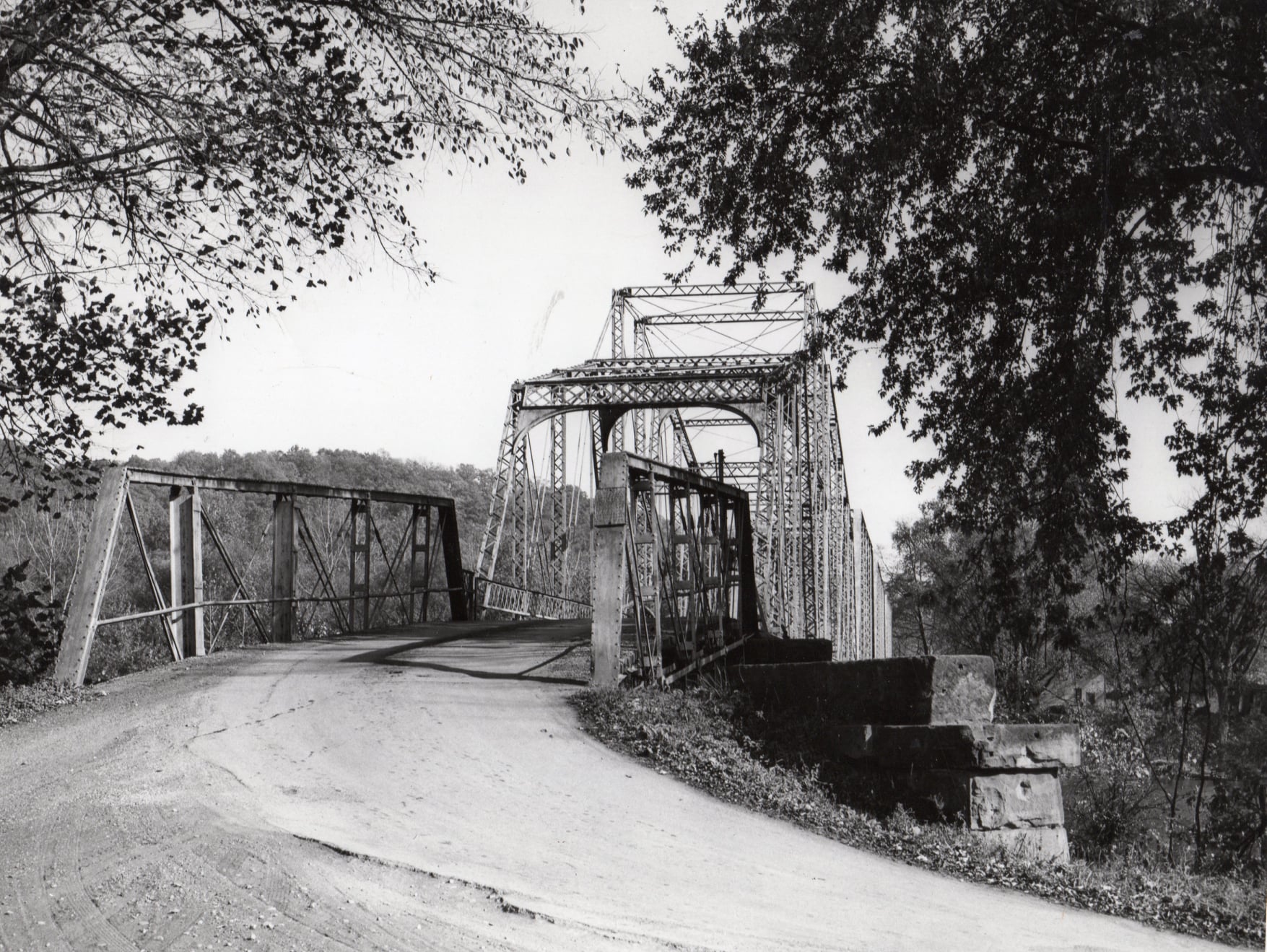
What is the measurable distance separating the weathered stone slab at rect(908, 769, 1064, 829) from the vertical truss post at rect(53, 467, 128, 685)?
5.99 metres

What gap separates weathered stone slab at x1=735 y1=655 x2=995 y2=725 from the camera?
21.2ft

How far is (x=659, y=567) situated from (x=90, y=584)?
14.1 feet

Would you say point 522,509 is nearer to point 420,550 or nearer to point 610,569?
point 420,550

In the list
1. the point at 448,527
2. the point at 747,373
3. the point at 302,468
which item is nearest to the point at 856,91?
the point at 448,527

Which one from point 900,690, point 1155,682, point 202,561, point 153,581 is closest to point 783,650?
point 900,690

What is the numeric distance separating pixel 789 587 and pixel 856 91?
1287cm

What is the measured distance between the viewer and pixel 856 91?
1000 cm

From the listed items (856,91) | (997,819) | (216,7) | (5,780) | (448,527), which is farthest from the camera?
(448,527)

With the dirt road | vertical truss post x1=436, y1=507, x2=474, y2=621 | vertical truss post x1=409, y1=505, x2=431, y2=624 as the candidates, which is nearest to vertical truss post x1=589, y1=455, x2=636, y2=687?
the dirt road

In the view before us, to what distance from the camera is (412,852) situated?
4352 millimetres

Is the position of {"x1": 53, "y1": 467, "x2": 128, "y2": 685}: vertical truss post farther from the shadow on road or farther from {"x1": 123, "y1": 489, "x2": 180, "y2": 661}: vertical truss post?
the shadow on road

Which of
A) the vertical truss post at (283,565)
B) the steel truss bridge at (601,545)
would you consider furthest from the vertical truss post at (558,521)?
the vertical truss post at (283,565)

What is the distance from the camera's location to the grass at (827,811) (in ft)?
16.8

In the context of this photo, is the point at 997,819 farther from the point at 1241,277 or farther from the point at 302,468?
the point at 302,468
